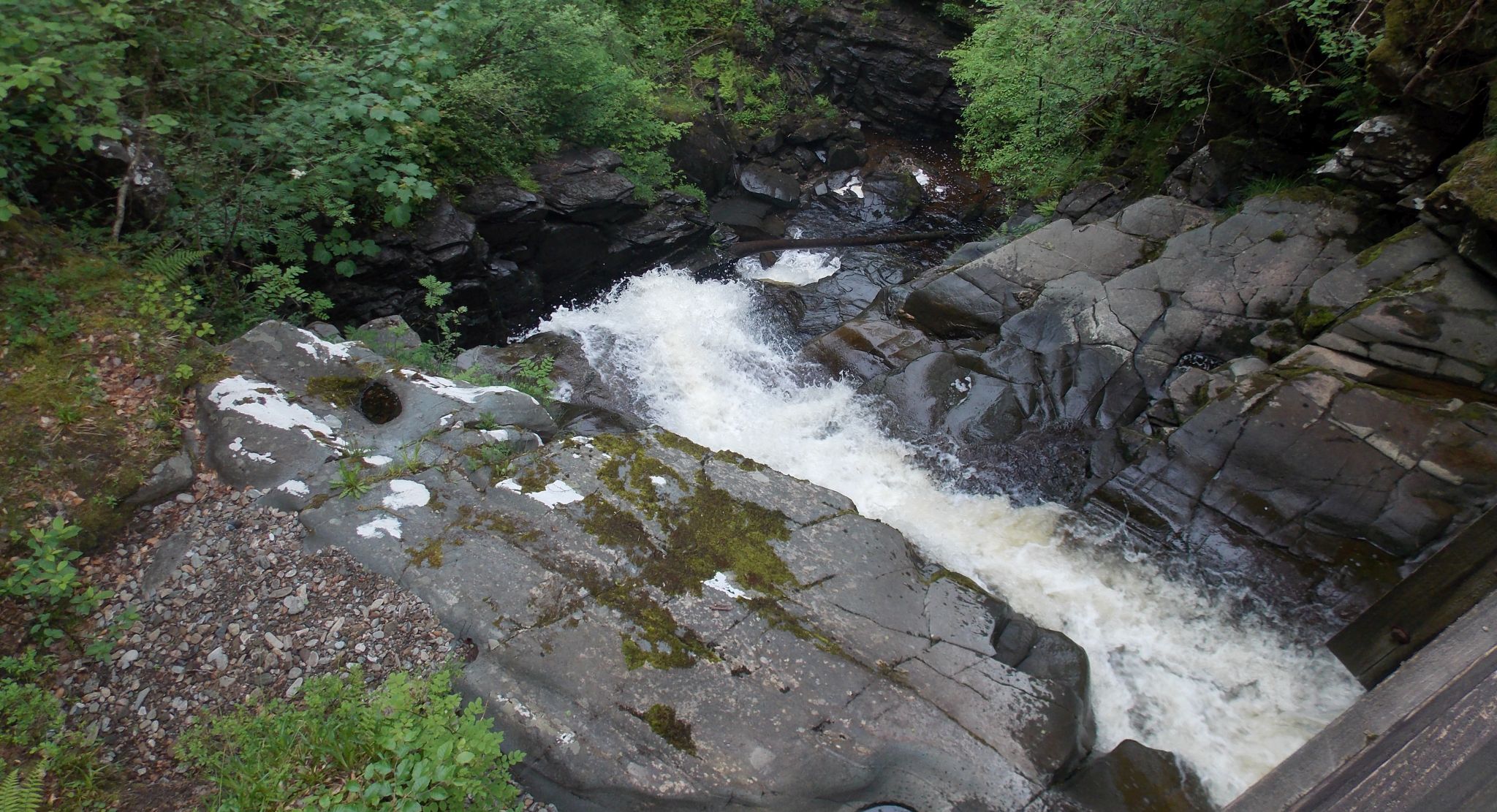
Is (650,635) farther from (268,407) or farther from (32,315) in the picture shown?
(32,315)

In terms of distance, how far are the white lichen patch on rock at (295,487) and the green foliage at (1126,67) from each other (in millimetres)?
9584

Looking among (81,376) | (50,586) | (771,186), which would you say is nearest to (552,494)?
(50,586)

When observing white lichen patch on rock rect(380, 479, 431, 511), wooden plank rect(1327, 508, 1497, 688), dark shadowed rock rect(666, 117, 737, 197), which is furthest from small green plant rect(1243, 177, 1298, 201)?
white lichen patch on rock rect(380, 479, 431, 511)

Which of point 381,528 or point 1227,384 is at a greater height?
point 1227,384

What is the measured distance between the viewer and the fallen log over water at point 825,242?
13.1 metres

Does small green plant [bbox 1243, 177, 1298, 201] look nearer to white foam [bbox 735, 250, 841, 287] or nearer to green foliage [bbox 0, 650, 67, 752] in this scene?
white foam [bbox 735, 250, 841, 287]

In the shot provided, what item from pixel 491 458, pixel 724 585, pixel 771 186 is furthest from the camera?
pixel 771 186

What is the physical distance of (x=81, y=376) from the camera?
4676 mm

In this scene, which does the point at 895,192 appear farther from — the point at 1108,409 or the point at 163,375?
the point at 163,375

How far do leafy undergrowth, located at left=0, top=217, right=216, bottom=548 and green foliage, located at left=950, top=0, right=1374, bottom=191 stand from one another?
1005cm

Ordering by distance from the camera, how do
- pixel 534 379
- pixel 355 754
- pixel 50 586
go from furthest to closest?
pixel 534 379 → pixel 50 586 → pixel 355 754

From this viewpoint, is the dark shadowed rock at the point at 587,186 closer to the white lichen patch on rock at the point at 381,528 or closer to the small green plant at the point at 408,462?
the small green plant at the point at 408,462

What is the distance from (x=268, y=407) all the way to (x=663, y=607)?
10.6 ft

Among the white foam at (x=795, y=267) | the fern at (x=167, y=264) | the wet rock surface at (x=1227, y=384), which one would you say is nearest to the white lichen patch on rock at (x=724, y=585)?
the wet rock surface at (x=1227, y=384)
